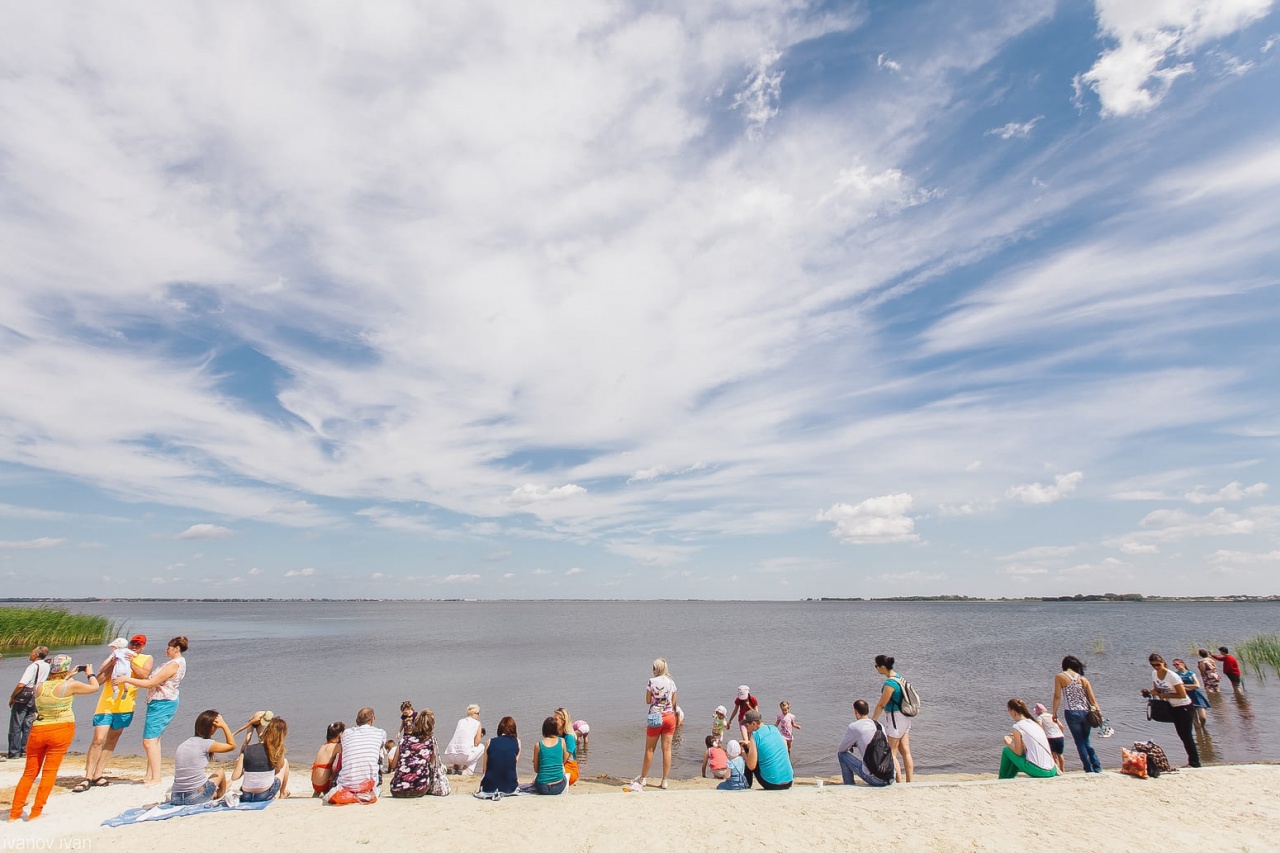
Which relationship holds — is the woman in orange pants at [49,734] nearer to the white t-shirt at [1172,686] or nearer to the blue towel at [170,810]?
the blue towel at [170,810]

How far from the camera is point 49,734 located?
8.38m

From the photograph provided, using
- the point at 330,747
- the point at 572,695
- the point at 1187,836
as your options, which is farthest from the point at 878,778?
the point at 572,695

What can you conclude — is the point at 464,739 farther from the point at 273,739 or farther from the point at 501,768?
the point at 273,739

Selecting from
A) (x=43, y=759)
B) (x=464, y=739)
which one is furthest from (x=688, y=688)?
(x=43, y=759)

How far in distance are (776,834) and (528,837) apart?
3132mm

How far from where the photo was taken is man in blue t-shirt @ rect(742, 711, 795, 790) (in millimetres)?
9625

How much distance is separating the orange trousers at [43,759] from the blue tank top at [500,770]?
557cm

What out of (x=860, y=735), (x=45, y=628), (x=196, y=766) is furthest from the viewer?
(x=45, y=628)

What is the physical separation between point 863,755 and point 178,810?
32.5ft

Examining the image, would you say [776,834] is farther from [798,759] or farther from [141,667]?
[141,667]

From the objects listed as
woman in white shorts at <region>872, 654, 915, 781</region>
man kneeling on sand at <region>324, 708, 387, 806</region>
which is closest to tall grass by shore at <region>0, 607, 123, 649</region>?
man kneeling on sand at <region>324, 708, 387, 806</region>

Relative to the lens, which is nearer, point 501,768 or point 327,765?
point 501,768

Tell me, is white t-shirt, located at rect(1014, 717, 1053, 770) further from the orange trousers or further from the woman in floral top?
the orange trousers

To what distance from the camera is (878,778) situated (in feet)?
31.3
